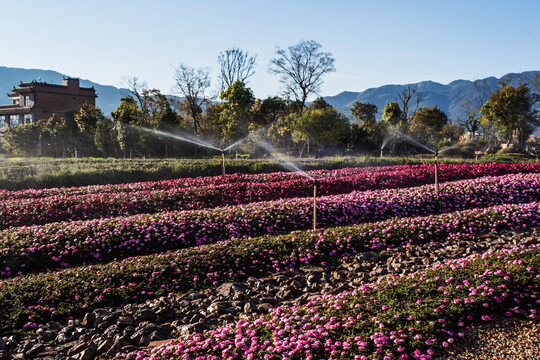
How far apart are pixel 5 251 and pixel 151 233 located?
3.09m

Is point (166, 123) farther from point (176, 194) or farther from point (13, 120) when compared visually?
point (13, 120)

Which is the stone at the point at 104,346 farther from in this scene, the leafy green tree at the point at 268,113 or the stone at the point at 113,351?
the leafy green tree at the point at 268,113

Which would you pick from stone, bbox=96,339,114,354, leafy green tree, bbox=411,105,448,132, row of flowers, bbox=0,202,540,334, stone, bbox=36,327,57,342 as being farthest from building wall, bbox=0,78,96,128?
stone, bbox=96,339,114,354

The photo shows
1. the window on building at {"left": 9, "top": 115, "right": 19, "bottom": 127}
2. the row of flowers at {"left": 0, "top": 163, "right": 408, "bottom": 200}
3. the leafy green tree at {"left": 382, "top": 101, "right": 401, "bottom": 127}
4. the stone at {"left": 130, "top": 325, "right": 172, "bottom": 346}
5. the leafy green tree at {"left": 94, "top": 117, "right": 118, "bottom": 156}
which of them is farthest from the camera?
the window on building at {"left": 9, "top": 115, "right": 19, "bottom": 127}

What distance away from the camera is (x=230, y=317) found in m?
5.71

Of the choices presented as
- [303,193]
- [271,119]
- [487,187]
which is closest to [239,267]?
[303,193]

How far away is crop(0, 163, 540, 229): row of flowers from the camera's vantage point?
11875mm

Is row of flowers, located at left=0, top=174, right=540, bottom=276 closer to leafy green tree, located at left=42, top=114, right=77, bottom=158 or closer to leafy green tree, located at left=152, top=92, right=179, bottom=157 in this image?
leafy green tree, located at left=152, top=92, right=179, bottom=157

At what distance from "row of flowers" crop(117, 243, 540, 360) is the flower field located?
0.02 m

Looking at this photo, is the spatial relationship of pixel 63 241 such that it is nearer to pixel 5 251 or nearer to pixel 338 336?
pixel 5 251

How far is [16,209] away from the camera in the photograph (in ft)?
38.5

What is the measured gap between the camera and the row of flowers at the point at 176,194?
11875mm

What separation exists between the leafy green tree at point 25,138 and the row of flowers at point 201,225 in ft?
147

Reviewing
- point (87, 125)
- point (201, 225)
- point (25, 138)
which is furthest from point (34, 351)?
point (25, 138)
